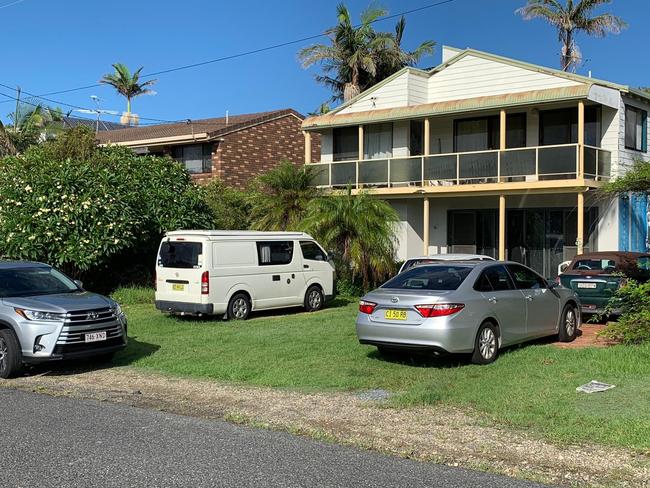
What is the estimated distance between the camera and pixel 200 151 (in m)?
31.0

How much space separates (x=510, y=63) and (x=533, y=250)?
605cm

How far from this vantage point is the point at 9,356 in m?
9.70

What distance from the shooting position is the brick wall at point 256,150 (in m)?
30.3

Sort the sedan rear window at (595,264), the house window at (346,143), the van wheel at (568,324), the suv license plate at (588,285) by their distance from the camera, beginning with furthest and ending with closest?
the house window at (346,143), the sedan rear window at (595,264), the suv license plate at (588,285), the van wheel at (568,324)

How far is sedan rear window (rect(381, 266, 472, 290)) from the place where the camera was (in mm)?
9992

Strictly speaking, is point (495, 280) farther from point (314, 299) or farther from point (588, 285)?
point (314, 299)

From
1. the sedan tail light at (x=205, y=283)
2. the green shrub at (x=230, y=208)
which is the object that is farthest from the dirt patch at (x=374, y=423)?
the green shrub at (x=230, y=208)

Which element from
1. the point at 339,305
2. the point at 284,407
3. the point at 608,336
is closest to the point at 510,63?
the point at 339,305

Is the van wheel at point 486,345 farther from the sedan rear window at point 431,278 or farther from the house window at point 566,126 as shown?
the house window at point 566,126

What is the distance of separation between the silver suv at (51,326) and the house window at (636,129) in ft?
54.9

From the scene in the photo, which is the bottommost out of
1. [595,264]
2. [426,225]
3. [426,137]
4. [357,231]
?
[595,264]

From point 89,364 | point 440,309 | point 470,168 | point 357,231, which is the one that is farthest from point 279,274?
point 470,168

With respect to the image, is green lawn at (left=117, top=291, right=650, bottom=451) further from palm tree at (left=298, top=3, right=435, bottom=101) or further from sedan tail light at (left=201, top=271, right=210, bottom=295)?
palm tree at (left=298, top=3, right=435, bottom=101)

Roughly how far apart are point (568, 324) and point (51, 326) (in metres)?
8.29
